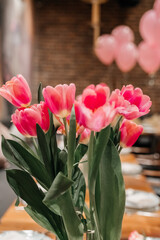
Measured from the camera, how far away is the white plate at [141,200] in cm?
121

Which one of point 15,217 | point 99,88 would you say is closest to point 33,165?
point 99,88

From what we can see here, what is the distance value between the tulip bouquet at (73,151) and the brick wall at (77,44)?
18.1 feet

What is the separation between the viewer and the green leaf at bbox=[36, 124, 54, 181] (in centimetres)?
50

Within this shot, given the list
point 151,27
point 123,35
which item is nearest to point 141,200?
point 151,27

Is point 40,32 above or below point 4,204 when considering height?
above

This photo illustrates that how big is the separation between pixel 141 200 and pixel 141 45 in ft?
13.8

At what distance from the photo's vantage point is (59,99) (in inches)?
19.6

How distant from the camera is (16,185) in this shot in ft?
1.78

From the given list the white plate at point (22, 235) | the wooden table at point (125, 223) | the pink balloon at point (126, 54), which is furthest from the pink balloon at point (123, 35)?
the white plate at point (22, 235)

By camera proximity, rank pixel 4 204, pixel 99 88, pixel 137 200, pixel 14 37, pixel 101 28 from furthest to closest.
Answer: pixel 101 28, pixel 14 37, pixel 4 204, pixel 137 200, pixel 99 88

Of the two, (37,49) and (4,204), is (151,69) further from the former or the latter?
(4,204)

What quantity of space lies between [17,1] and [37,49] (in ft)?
5.56

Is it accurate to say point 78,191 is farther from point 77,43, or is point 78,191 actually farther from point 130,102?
point 77,43

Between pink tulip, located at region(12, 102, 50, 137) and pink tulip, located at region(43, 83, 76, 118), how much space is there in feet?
0.09
